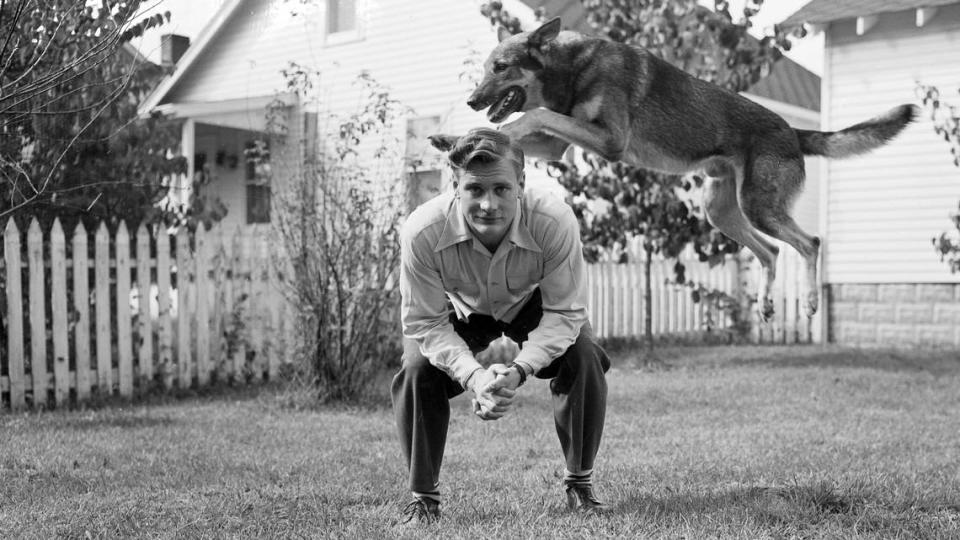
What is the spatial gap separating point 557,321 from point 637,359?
801 cm

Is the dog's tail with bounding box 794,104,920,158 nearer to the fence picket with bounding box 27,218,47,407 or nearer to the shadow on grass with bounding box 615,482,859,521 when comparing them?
the shadow on grass with bounding box 615,482,859,521

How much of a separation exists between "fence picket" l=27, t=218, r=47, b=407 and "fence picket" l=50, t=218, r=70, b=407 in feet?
0.31

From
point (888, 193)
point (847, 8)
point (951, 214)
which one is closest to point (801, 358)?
point (951, 214)

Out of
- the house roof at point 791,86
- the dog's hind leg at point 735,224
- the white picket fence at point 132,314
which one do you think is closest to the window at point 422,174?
the white picket fence at point 132,314

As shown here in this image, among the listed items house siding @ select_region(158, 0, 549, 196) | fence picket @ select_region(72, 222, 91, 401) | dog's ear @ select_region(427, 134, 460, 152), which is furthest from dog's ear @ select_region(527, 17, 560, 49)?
house siding @ select_region(158, 0, 549, 196)

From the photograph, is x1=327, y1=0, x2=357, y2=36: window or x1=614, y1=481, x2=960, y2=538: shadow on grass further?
x1=327, y1=0, x2=357, y2=36: window

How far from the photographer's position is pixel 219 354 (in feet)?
31.1

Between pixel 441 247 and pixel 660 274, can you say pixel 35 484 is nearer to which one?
pixel 441 247

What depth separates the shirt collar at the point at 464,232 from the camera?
3709mm

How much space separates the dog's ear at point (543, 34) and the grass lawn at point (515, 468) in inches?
87.2

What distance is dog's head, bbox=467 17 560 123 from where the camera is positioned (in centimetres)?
225

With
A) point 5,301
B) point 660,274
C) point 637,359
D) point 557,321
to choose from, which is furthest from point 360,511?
point 660,274

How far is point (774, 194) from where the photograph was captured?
8.03ft

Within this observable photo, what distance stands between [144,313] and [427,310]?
574 centimetres
